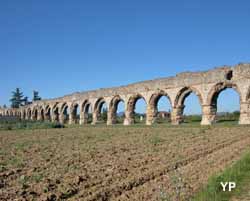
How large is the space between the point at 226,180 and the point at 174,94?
69.9 ft

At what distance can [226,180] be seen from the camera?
5410 millimetres

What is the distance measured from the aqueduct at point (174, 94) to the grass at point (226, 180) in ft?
51.7

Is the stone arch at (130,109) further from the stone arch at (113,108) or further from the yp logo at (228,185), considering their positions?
the yp logo at (228,185)

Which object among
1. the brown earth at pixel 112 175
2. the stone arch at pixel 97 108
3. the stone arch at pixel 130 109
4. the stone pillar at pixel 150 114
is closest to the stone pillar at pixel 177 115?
the stone pillar at pixel 150 114

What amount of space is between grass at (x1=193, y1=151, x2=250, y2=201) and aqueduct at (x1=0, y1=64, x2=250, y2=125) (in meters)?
15.8

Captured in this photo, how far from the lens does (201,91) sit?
80.4 ft

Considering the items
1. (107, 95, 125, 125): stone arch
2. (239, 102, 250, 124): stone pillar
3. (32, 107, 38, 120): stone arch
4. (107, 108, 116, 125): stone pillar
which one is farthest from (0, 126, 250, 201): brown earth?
(32, 107, 38, 120): stone arch

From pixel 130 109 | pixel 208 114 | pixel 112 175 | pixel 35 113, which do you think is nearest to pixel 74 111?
pixel 130 109

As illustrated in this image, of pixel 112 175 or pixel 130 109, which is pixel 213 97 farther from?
pixel 112 175

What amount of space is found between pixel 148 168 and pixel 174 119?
1932cm

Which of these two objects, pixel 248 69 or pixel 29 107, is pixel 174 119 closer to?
pixel 248 69

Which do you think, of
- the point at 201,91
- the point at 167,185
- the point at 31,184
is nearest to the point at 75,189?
the point at 31,184

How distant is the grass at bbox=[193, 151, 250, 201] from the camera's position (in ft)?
15.2

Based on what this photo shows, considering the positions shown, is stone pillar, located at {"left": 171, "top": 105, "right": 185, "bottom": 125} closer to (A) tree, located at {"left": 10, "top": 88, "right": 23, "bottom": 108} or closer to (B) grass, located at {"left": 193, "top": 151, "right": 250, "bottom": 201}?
(B) grass, located at {"left": 193, "top": 151, "right": 250, "bottom": 201}
